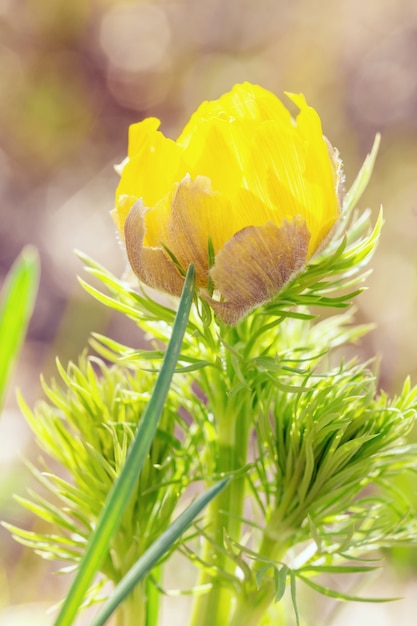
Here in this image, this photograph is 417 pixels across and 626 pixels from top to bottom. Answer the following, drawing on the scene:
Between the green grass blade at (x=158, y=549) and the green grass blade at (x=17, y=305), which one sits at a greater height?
the green grass blade at (x=17, y=305)

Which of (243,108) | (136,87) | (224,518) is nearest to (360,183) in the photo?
(243,108)

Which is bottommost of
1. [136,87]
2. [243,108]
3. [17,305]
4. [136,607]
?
[136,607]

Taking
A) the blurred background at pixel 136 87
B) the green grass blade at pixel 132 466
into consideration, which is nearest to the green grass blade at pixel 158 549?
the green grass blade at pixel 132 466

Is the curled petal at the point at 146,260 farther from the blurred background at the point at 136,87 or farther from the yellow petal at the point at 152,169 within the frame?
the blurred background at the point at 136,87

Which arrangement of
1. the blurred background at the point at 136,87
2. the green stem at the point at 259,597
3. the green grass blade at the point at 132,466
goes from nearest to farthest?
the green grass blade at the point at 132,466
the green stem at the point at 259,597
the blurred background at the point at 136,87

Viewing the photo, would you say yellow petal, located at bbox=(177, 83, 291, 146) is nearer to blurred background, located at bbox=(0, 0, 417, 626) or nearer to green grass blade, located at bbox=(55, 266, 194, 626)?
green grass blade, located at bbox=(55, 266, 194, 626)

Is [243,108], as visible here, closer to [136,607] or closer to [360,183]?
[360,183]
